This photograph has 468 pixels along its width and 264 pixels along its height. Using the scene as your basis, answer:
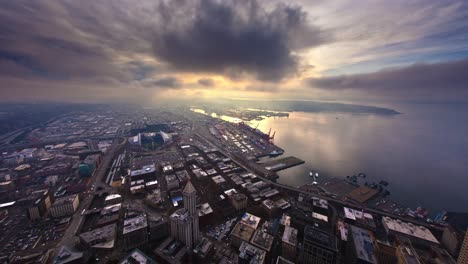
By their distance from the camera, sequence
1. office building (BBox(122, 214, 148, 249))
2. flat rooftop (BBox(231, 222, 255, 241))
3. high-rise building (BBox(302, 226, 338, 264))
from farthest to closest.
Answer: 1. flat rooftop (BBox(231, 222, 255, 241))
2. office building (BBox(122, 214, 148, 249))
3. high-rise building (BBox(302, 226, 338, 264))

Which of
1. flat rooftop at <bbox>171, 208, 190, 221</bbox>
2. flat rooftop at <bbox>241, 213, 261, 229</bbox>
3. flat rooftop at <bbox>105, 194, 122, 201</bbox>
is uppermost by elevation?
flat rooftop at <bbox>171, 208, 190, 221</bbox>

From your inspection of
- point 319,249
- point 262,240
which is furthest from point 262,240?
point 319,249

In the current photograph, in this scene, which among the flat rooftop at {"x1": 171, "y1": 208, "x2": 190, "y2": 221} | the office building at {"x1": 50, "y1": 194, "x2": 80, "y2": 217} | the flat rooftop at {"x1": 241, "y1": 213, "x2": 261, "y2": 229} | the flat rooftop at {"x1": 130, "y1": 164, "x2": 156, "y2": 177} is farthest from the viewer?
the flat rooftop at {"x1": 130, "y1": 164, "x2": 156, "y2": 177}

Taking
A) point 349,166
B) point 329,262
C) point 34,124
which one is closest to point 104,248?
point 329,262

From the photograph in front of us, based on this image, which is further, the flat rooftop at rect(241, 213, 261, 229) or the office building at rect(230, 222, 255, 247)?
the flat rooftop at rect(241, 213, 261, 229)

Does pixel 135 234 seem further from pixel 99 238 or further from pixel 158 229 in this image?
pixel 99 238

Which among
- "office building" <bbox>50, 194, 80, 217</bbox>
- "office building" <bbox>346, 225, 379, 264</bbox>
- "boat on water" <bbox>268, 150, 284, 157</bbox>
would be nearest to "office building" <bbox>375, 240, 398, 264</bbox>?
"office building" <bbox>346, 225, 379, 264</bbox>

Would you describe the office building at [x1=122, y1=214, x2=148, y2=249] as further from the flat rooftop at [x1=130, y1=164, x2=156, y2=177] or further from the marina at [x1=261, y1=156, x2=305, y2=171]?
the marina at [x1=261, y1=156, x2=305, y2=171]

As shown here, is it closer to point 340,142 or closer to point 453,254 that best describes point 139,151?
point 453,254
